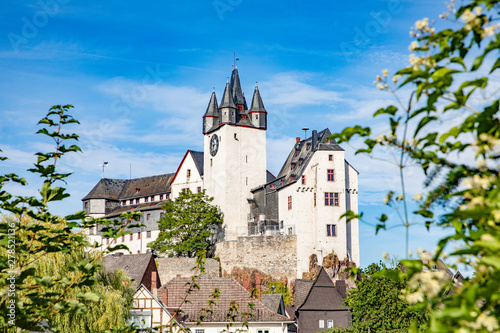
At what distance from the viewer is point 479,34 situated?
2711 millimetres

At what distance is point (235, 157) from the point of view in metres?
63.2

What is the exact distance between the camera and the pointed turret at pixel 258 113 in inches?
2566

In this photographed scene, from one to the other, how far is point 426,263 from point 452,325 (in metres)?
0.46

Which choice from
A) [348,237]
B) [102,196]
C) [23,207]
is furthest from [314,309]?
[102,196]

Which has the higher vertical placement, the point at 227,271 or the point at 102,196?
the point at 102,196

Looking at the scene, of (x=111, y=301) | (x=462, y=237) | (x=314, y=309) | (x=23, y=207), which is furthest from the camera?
(x=314, y=309)

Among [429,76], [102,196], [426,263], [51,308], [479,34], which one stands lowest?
[51,308]

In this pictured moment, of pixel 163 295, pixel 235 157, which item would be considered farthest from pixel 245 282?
pixel 163 295

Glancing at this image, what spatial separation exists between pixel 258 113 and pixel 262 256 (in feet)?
56.7

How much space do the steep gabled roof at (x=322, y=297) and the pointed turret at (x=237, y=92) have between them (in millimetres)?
25299

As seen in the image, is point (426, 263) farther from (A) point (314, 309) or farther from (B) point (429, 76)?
(A) point (314, 309)

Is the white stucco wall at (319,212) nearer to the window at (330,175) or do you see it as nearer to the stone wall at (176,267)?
the window at (330,175)

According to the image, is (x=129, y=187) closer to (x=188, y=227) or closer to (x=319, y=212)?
(x=188, y=227)

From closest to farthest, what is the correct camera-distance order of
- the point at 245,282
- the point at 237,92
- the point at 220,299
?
the point at 220,299 < the point at 245,282 < the point at 237,92
